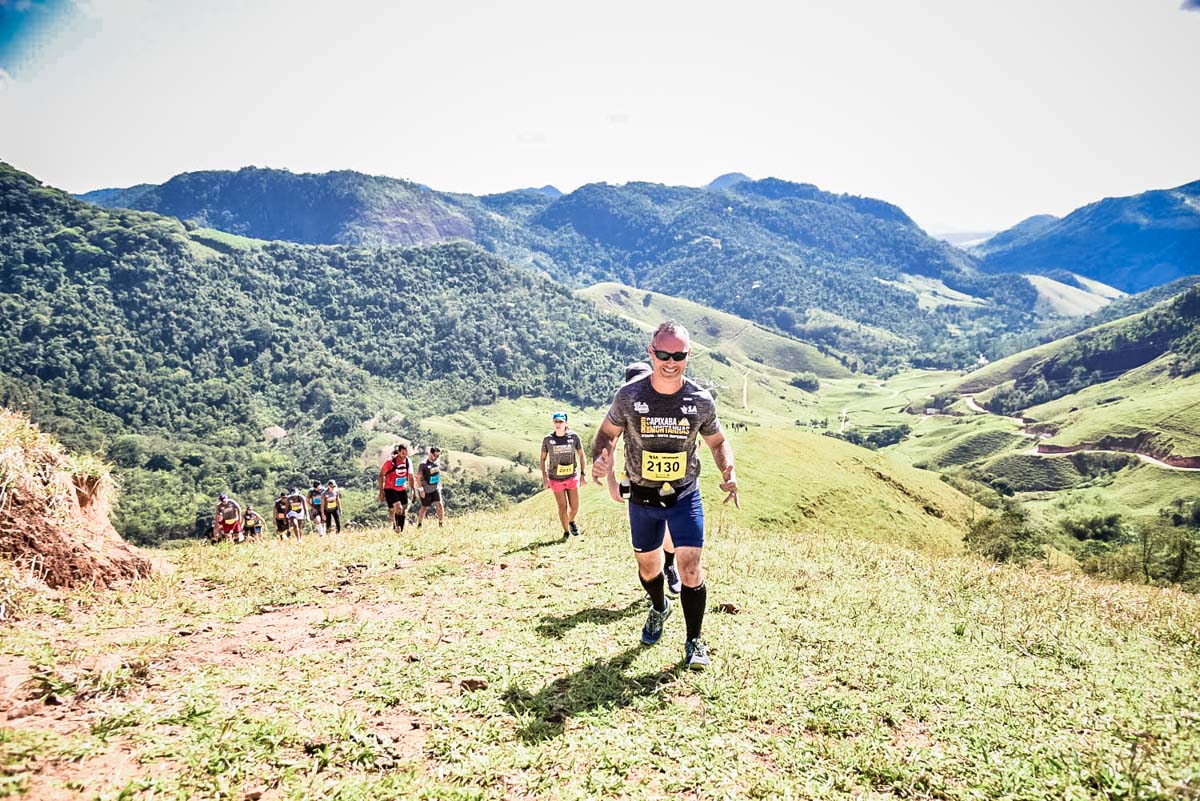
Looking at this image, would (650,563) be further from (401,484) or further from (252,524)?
(252,524)

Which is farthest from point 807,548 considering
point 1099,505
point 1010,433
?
point 1010,433

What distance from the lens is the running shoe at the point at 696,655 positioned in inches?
241

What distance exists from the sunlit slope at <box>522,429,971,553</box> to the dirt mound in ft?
43.4

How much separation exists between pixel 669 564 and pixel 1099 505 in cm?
12827

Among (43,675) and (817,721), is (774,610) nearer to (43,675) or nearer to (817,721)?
(817,721)

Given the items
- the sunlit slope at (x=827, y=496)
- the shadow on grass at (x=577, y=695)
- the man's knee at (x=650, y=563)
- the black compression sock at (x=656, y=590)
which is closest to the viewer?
the shadow on grass at (x=577, y=695)

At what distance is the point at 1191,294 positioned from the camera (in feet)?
631

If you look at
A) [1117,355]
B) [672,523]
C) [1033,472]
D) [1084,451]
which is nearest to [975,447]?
[1033,472]

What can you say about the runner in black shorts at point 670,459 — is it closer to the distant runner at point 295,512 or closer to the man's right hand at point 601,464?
the man's right hand at point 601,464

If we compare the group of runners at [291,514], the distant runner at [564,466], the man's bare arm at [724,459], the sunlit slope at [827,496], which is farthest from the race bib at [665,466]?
the group of runners at [291,514]

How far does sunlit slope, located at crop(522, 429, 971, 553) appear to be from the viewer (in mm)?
24312

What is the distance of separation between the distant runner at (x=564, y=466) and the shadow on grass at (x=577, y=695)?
249 inches

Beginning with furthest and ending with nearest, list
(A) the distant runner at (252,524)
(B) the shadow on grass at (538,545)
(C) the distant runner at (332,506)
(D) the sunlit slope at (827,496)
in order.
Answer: (D) the sunlit slope at (827,496)
(A) the distant runner at (252,524)
(C) the distant runner at (332,506)
(B) the shadow on grass at (538,545)

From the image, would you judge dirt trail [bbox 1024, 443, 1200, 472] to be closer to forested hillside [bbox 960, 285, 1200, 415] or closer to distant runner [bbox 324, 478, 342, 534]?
forested hillside [bbox 960, 285, 1200, 415]
